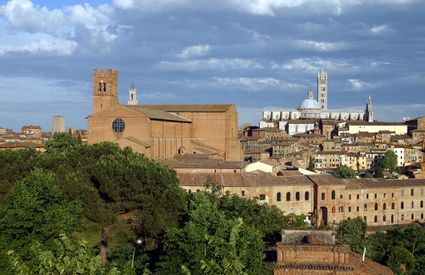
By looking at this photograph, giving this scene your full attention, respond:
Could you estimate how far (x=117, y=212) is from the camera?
90.8 feet

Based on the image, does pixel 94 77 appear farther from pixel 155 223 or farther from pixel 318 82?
pixel 318 82

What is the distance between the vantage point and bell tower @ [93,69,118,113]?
2229 inches

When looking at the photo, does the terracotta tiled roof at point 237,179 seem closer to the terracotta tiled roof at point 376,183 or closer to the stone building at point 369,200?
the stone building at point 369,200

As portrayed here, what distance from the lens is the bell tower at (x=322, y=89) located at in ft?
625

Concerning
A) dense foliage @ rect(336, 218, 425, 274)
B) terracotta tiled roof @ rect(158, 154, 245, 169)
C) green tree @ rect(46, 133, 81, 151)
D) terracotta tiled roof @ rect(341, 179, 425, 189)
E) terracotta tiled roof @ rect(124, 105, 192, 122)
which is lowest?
dense foliage @ rect(336, 218, 425, 274)

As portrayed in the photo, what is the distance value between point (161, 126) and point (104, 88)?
7.20 metres

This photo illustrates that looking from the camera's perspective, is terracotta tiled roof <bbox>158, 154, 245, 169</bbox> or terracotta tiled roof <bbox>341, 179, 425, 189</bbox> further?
terracotta tiled roof <bbox>341, 179, 425, 189</bbox>

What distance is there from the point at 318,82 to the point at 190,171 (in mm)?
150164

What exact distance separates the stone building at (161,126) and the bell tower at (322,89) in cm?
13128

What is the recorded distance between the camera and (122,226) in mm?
27016

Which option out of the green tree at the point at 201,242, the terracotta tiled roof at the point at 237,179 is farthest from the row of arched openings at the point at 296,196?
the green tree at the point at 201,242

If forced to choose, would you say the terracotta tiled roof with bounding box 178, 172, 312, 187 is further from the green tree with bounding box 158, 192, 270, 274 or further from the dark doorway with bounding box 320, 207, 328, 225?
the green tree with bounding box 158, 192, 270, 274

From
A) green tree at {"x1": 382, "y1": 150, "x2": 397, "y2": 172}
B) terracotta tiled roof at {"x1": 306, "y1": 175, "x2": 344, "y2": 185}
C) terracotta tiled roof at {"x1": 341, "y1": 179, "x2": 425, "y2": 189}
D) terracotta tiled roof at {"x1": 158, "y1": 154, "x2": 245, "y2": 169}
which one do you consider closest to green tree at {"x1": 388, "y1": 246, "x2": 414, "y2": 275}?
terracotta tiled roof at {"x1": 306, "y1": 175, "x2": 344, "y2": 185}

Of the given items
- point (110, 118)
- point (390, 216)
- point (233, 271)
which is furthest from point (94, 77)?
point (233, 271)
